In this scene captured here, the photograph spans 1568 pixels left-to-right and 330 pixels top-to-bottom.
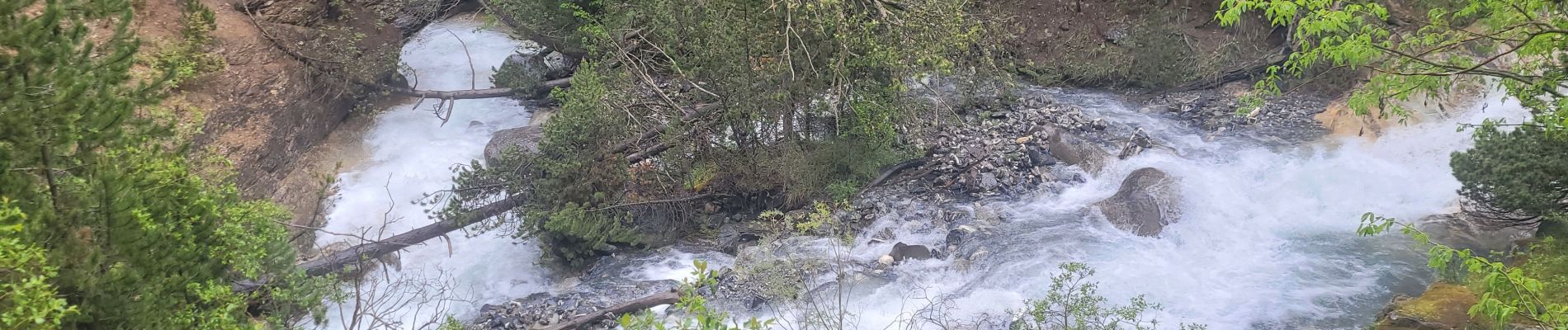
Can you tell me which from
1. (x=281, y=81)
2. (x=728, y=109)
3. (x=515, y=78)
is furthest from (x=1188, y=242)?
(x=281, y=81)

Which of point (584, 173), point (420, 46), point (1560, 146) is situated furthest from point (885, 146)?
point (420, 46)

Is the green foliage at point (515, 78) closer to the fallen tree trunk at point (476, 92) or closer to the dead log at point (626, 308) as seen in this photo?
the fallen tree trunk at point (476, 92)

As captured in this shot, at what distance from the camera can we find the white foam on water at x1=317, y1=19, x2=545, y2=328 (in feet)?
32.8

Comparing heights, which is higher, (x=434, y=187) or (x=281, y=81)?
(x=281, y=81)

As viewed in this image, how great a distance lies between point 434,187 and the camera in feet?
43.1

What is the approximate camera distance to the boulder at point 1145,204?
10641 millimetres

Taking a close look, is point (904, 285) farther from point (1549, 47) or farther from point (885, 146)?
point (1549, 47)

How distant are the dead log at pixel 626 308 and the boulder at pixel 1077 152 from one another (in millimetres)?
6593

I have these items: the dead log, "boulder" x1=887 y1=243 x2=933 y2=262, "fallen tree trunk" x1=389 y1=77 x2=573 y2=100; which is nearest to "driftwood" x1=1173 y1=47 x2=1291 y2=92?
"boulder" x1=887 y1=243 x2=933 y2=262

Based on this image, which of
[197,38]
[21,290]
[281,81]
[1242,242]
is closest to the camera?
[21,290]

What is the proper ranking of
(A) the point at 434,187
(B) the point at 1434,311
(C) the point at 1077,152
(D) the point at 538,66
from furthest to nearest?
1. (D) the point at 538,66
2. (A) the point at 434,187
3. (C) the point at 1077,152
4. (B) the point at 1434,311

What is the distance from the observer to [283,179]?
12.9 m

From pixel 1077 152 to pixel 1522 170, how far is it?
17.0 ft

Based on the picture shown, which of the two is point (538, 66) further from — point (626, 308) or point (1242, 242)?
point (1242, 242)
